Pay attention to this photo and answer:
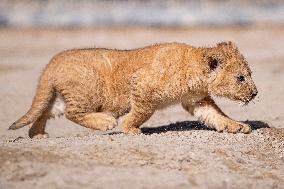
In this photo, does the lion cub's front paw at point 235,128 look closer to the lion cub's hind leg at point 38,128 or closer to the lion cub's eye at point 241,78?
the lion cub's eye at point 241,78

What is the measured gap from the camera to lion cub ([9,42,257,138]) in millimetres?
9039

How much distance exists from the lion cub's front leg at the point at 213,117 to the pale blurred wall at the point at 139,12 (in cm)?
2101

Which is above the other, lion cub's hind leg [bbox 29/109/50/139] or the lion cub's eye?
the lion cub's eye

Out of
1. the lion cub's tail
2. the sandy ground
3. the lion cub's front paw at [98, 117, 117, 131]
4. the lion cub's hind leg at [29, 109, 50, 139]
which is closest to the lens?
the sandy ground

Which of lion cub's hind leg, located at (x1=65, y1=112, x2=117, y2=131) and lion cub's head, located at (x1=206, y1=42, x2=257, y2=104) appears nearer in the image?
lion cub's head, located at (x1=206, y1=42, x2=257, y2=104)

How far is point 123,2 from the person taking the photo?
34.6 m

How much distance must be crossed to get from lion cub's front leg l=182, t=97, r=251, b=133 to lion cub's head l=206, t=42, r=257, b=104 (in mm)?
301

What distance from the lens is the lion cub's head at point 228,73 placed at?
9.13 metres

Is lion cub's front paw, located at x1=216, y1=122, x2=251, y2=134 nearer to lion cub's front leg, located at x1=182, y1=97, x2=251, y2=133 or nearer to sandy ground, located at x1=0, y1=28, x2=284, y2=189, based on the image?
lion cub's front leg, located at x1=182, y1=97, x2=251, y2=133

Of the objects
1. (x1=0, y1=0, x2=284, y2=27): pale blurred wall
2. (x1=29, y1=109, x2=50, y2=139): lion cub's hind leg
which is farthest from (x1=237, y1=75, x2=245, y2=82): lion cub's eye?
(x1=0, y1=0, x2=284, y2=27): pale blurred wall

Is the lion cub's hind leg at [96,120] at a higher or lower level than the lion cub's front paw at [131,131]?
higher

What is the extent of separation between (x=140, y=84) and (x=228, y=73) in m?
1.31

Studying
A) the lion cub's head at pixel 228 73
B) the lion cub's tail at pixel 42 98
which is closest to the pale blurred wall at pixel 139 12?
the lion cub's tail at pixel 42 98

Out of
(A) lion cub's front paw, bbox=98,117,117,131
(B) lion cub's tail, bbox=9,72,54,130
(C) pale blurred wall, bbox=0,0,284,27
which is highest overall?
(C) pale blurred wall, bbox=0,0,284,27
